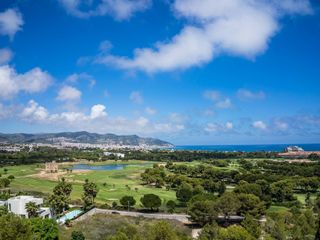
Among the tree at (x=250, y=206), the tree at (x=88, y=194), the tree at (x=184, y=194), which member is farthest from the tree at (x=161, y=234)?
the tree at (x=184, y=194)

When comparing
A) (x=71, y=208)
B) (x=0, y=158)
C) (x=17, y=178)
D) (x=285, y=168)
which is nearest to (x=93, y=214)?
(x=71, y=208)

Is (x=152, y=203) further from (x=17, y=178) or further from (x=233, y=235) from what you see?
(x=17, y=178)

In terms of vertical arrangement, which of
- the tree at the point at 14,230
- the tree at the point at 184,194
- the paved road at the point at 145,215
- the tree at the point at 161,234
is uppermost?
the tree at the point at 14,230

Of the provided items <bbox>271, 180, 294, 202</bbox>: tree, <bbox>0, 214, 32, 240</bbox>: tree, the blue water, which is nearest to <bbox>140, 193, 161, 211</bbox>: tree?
the blue water

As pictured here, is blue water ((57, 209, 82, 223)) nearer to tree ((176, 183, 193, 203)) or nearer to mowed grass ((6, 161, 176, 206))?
mowed grass ((6, 161, 176, 206))

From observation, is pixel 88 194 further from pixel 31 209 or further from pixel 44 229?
pixel 44 229

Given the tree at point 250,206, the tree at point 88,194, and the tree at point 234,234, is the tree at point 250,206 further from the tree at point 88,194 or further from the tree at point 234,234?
the tree at point 88,194
